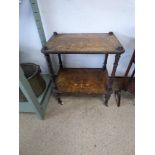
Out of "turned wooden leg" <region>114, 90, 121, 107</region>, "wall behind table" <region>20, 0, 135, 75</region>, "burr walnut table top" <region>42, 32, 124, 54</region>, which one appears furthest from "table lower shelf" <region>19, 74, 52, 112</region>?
"turned wooden leg" <region>114, 90, 121, 107</region>

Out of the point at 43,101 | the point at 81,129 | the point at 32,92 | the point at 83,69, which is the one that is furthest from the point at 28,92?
the point at 83,69

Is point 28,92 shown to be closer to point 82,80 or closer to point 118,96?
point 82,80

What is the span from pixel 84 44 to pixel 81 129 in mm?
688

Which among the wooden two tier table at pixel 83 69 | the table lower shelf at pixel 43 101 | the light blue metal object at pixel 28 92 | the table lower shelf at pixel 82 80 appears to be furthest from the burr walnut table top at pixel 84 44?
the table lower shelf at pixel 43 101

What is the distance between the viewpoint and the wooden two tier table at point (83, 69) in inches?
43.0

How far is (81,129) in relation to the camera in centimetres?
126

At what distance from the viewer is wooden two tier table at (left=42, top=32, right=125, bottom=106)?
43.0 inches

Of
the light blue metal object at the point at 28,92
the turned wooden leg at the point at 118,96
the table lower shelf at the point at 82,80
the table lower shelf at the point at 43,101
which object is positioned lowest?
the turned wooden leg at the point at 118,96

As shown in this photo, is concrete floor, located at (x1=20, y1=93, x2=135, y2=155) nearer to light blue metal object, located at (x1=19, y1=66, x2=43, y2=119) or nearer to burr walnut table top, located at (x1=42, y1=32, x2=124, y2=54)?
light blue metal object, located at (x1=19, y1=66, x2=43, y2=119)

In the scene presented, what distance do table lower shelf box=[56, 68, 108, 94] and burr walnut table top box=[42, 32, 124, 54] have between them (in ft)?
1.27

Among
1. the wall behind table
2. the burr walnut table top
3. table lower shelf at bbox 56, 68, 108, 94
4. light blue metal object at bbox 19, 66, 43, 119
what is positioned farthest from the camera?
table lower shelf at bbox 56, 68, 108, 94

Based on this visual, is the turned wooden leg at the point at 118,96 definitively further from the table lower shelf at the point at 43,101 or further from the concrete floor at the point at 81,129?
the table lower shelf at the point at 43,101
